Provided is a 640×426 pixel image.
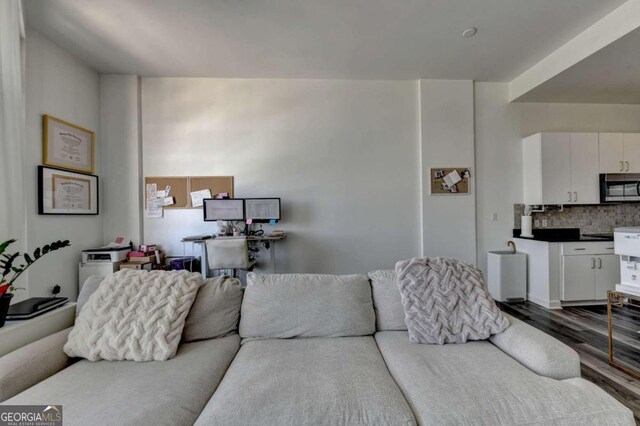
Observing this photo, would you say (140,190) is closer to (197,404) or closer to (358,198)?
(358,198)

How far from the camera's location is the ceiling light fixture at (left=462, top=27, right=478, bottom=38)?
254 cm

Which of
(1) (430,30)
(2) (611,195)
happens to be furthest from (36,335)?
(2) (611,195)

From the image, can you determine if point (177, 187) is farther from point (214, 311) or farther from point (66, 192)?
point (214, 311)

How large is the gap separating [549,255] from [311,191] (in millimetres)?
2925

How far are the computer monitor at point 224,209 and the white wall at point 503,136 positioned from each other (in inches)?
126

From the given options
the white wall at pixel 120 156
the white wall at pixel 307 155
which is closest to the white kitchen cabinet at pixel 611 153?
the white wall at pixel 307 155

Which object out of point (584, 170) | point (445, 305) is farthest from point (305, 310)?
point (584, 170)

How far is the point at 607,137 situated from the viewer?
3420mm

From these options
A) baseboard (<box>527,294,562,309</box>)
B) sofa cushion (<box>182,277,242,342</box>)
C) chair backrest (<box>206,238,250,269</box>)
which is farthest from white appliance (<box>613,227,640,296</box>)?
chair backrest (<box>206,238,250,269</box>)

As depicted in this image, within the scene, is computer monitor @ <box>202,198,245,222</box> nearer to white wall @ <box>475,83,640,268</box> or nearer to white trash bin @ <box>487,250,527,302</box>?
white wall @ <box>475,83,640,268</box>

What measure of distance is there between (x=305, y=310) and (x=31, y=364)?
121 cm

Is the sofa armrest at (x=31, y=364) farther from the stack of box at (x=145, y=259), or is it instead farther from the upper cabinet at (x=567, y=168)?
the upper cabinet at (x=567, y=168)

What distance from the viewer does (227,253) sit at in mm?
2781

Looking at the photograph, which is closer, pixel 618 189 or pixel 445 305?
pixel 445 305
